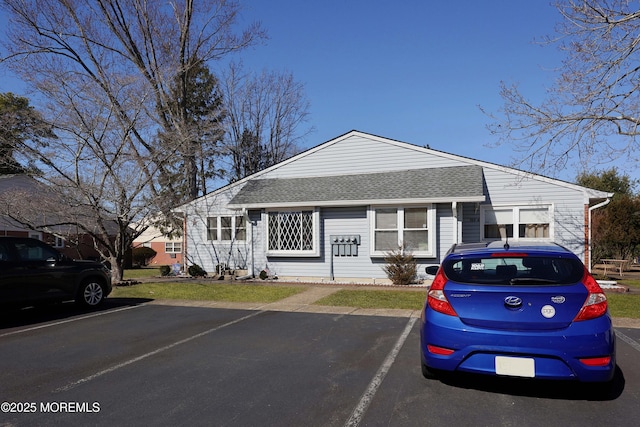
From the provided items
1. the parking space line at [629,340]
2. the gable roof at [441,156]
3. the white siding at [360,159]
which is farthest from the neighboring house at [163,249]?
the parking space line at [629,340]

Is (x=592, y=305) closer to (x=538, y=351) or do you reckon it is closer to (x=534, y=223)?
(x=538, y=351)

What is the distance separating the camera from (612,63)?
9.98 meters

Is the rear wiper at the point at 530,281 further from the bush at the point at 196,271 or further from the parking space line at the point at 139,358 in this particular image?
the bush at the point at 196,271

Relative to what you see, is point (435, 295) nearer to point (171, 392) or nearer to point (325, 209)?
point (171, 392)

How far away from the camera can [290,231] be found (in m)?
15.0

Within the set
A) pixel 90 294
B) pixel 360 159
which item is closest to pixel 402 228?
pixel 360 159

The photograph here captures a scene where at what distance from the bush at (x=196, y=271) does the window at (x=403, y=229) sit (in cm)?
683

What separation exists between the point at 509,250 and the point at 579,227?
10140 millimetres

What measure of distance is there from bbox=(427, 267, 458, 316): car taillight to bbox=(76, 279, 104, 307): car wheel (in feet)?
26.7

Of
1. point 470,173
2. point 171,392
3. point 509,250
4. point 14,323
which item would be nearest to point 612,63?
point 470,173

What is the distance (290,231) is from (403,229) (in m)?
3.98

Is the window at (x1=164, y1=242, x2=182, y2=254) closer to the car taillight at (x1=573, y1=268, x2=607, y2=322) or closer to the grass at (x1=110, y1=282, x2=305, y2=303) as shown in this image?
the grass at (x1=110, y1=282, x2=305, y2=303)

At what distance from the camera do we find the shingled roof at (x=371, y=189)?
12820 millimetres

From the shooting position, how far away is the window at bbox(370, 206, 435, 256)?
1330 centimetres
